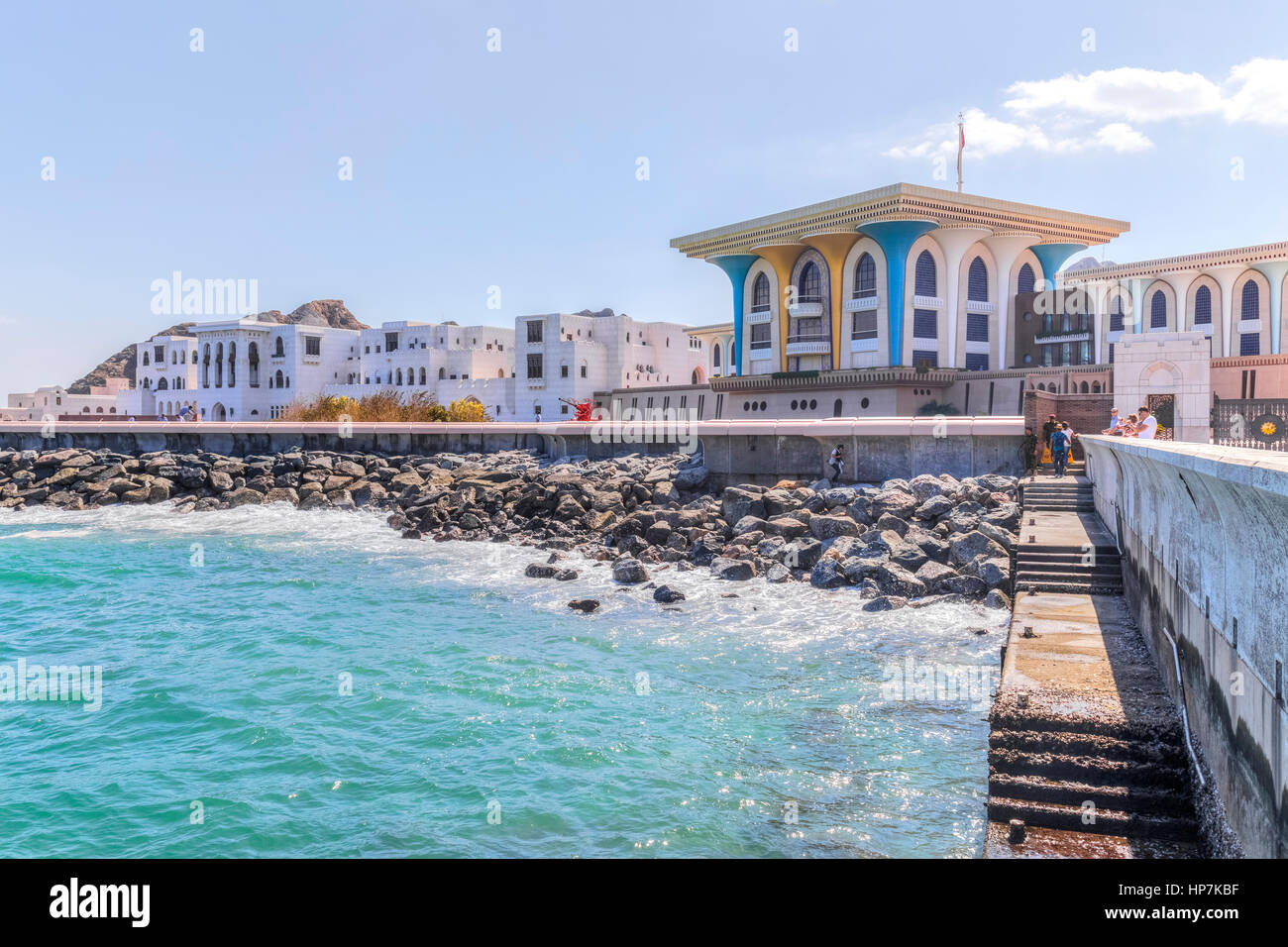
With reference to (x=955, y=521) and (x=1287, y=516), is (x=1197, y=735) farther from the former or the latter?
(x=955, y=521)

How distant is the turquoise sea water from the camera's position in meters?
8.13

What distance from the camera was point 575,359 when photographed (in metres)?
68.9

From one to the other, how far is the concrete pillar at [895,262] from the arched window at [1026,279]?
7531 mm

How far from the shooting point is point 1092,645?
9.05m

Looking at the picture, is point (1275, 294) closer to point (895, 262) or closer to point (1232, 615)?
point (895, 262)

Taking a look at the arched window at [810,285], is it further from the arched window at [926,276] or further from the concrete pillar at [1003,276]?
the concrete pillar at [1003,276]

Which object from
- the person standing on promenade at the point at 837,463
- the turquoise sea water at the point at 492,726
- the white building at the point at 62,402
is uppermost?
the white building at the point at 62,402

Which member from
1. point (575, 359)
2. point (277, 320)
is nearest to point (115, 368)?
point (277, 320)

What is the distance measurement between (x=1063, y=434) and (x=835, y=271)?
32164 millimetres

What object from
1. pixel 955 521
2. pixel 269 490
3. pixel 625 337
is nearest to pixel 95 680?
pixel 955 521

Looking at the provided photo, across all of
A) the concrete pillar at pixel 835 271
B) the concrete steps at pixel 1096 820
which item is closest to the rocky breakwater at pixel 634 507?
the concrete steps at pixel 1096 820

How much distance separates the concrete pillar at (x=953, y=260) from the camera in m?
48.8
